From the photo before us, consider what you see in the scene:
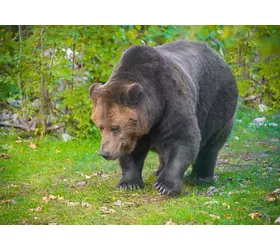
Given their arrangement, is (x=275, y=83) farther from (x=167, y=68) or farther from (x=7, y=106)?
(x=7, y=106)

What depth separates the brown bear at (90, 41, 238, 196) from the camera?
625 centimetres

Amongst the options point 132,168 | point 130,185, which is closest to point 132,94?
point 132,168

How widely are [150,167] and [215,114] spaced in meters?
0.99

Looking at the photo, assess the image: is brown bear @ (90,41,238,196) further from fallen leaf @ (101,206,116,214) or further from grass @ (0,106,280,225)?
fallen leaf @ (101,206,116,214)

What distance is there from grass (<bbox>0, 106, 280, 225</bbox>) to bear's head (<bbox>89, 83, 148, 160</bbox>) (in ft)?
2.14

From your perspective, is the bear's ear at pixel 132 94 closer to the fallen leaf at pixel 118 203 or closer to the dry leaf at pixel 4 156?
the fallen leaf at pixel 118 203

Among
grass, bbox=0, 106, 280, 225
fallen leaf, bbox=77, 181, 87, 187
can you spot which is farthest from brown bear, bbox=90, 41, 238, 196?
fallen leaf, bbox=77, 181, 87, 187

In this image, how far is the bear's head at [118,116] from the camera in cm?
620

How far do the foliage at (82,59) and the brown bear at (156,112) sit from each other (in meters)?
0.49

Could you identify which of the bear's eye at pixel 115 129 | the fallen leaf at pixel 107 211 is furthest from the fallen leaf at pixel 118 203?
the bear's eye at pixel 115 129

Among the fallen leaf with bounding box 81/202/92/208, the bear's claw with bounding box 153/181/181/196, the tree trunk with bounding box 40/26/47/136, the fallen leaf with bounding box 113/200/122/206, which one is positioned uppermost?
the tree trunk with bounding box 40/26/47/136

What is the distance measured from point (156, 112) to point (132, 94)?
0.36 metres

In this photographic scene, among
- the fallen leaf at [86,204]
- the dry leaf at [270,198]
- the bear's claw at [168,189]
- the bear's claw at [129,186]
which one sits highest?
the bear's claw at [168,189]
